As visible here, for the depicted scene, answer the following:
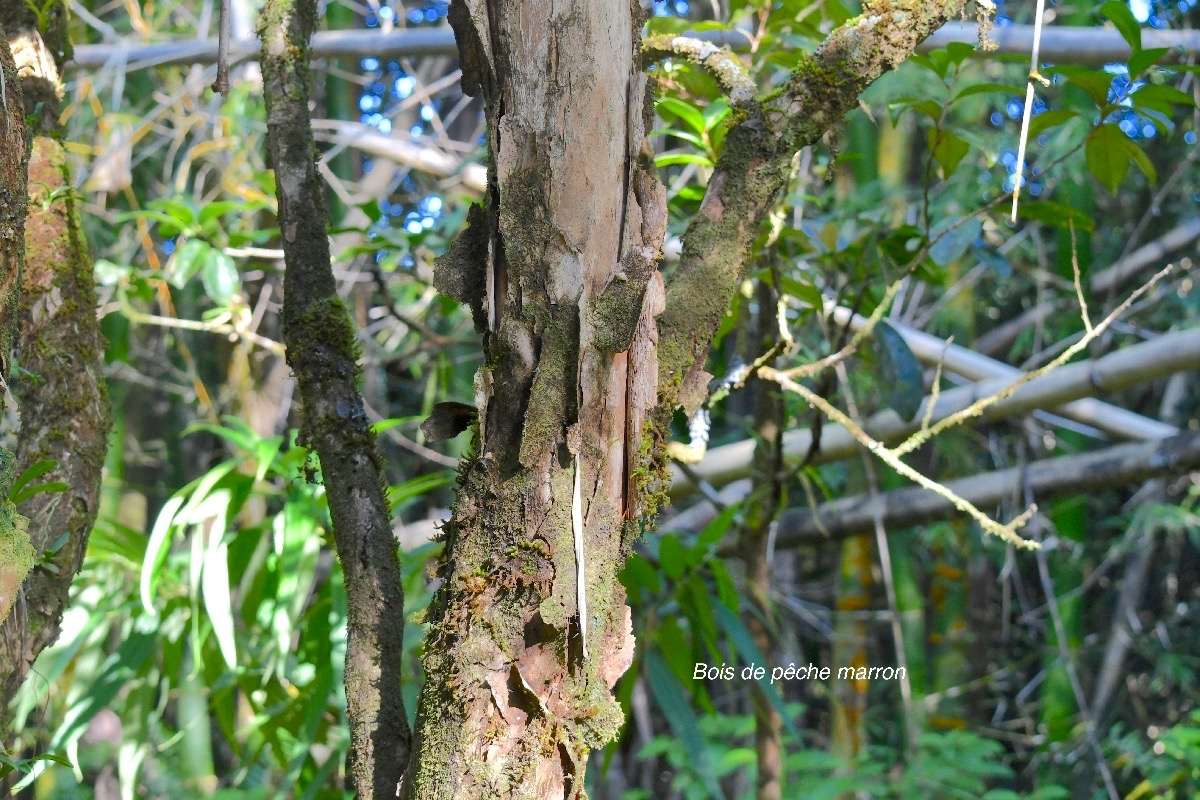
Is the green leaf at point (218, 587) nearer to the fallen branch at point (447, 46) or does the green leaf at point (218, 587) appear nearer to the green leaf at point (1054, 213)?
the fallen branch at point (447, 46)

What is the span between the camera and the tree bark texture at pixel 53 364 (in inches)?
28.6

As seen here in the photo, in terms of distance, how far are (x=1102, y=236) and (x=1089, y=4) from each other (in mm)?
1021

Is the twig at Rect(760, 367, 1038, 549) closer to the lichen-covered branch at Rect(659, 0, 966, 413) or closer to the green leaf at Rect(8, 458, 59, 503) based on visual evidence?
the lichen-covered branch at Rect(659, 0, 966, 413)

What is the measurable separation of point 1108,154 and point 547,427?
0.74 m

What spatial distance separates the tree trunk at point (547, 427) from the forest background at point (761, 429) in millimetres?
181

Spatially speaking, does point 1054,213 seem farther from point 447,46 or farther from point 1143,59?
point 447,46

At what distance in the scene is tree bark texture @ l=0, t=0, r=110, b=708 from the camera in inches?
28.6

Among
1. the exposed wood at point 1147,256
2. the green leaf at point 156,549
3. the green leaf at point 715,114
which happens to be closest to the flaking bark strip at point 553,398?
the green leaf at point 715,114

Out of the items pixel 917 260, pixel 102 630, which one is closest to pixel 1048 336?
pixel 917 260

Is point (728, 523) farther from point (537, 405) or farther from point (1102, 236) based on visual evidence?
point (1102, 236)

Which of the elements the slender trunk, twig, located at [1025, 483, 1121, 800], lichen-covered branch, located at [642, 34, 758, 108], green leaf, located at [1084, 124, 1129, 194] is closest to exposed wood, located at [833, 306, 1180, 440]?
twig, located at [1025, 483, 1121, 800]

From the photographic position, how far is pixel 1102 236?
9.93ft

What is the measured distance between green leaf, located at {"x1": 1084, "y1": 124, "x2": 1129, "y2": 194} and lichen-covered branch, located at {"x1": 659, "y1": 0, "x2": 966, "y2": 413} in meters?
0.36

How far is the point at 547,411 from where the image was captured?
56cm
